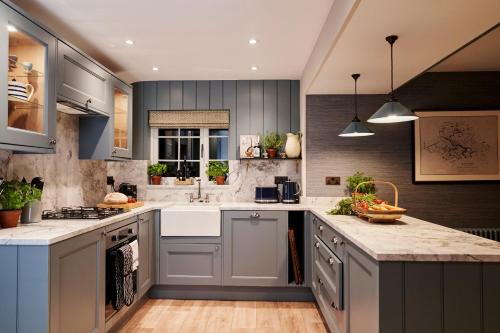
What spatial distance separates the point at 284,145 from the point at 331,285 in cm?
198

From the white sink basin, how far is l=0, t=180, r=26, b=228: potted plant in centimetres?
150

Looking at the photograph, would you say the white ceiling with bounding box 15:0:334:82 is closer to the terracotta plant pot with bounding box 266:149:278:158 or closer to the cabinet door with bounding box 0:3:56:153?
the cabinet door with bounding box 0:3:56:153

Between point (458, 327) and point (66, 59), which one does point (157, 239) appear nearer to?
point (66, 59)

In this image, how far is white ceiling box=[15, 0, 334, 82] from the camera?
2.31m

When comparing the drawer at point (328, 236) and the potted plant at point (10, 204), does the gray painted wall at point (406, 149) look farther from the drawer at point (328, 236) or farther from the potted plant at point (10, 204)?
the potted plant at point (10, 204)

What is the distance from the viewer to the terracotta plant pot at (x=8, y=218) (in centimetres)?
200

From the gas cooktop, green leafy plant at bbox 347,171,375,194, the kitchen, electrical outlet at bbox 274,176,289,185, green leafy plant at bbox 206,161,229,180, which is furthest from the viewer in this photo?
green leafy plant at bbox 206,161,229,180

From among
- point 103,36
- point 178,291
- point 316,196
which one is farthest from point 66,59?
point 316,196

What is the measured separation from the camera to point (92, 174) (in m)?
3.61

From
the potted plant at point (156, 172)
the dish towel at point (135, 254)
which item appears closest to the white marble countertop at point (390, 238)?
the dish towel at point (135, 254)

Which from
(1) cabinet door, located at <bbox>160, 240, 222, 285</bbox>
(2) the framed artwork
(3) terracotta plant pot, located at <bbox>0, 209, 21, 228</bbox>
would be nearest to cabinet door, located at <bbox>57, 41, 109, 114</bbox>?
(3) terracotta plant pot, located at <bbox>0, 209, 21, 228</bbox>

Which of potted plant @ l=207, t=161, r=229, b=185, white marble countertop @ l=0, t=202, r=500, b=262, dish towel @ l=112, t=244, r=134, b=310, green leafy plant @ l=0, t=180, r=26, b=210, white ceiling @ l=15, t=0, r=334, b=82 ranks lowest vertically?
dish towel @ l=112, t=244, r=134, b=310

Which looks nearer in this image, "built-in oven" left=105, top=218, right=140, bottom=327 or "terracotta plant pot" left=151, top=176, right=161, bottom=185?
"built-in oven" left=105, top=218, right=140, bottom=327

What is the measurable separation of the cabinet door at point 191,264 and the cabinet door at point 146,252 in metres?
0.12
